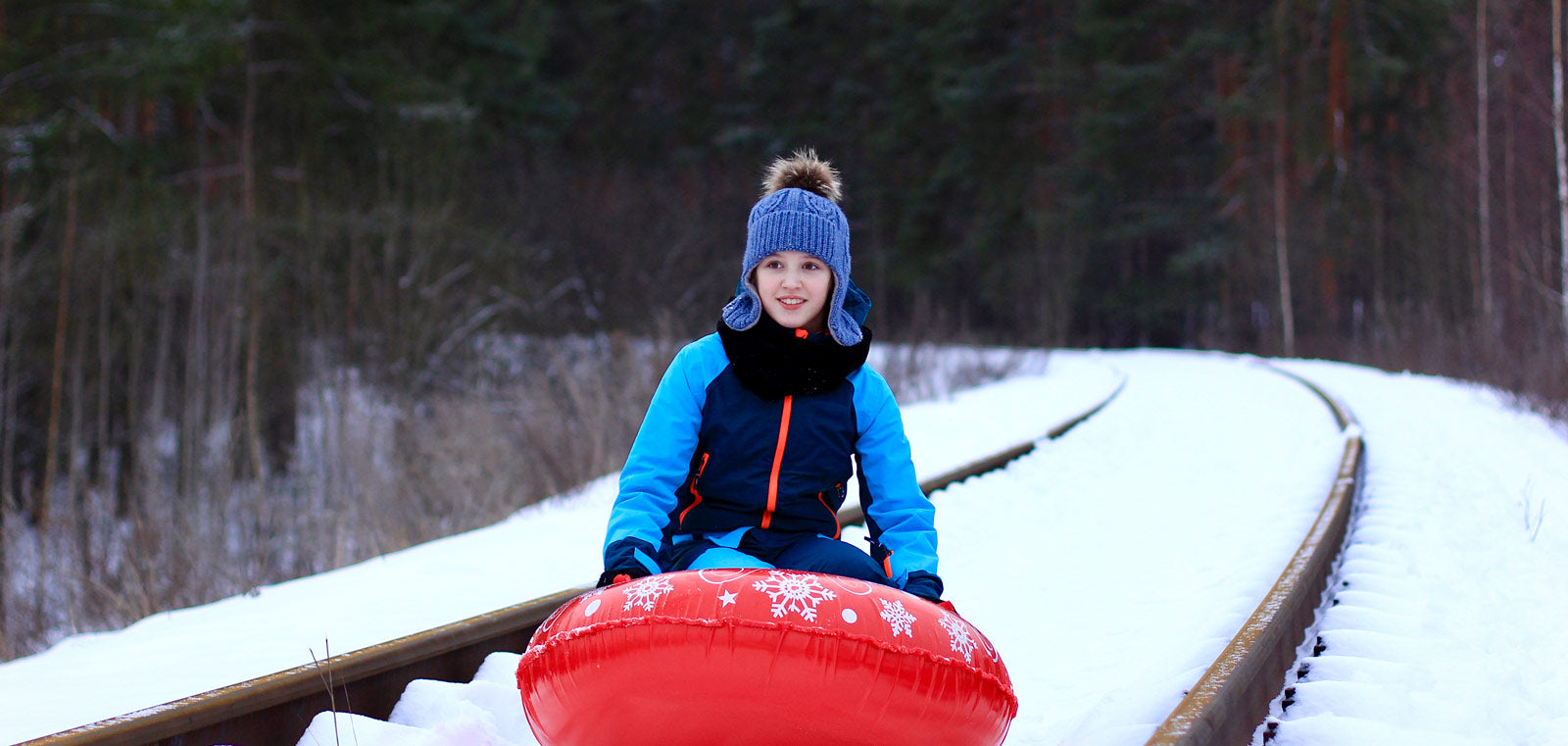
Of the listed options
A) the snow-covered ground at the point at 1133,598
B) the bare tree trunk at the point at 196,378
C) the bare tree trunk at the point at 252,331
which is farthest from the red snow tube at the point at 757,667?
the bare tree trunk at the point at 196,378

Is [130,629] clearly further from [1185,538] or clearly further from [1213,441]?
[1213,441]

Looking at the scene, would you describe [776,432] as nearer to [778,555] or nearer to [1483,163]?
[778,555]

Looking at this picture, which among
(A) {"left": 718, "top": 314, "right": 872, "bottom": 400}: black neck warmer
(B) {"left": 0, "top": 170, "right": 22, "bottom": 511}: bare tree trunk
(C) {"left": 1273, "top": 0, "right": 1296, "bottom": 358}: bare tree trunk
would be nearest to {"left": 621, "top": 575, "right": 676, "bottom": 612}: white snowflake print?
(A) {"left": 718, "top": 314, "right": 872, "bottom": 400}: black neck warmer

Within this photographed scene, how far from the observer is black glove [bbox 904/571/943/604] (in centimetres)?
271

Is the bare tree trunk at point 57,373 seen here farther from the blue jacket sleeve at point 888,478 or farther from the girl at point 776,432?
the blue jacket sleeve at point 888,478

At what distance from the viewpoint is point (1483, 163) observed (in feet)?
62.6

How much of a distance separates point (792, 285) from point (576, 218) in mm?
18651

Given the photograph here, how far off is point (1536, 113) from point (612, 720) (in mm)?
17859

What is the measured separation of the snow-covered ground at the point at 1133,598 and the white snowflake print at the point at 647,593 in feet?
2.28

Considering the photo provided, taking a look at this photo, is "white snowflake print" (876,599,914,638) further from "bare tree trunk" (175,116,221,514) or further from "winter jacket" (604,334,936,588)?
"bare tree trunk" (175,116,221,514)

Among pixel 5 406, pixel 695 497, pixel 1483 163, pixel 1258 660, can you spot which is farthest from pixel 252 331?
pixel 1483 163

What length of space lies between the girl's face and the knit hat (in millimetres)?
25

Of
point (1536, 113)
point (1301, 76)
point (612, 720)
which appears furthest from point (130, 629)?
point (1301, 76)

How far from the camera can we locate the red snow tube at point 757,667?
2.18 m
